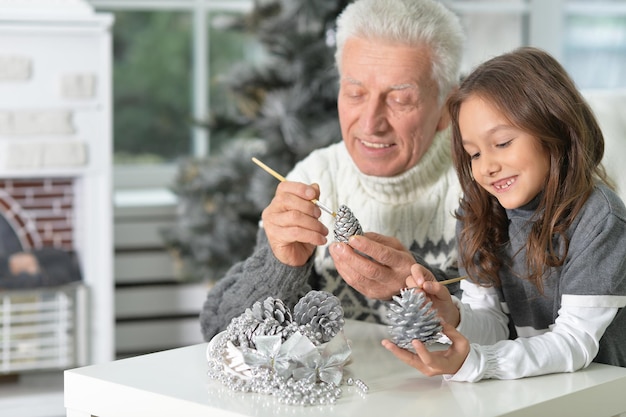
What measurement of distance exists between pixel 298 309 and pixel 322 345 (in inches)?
2.4

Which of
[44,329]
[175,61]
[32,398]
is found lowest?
[32,398]

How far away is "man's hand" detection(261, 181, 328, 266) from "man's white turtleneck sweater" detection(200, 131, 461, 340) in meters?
0.24

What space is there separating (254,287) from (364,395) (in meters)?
0.52

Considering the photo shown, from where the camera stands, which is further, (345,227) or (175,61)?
(175,61)

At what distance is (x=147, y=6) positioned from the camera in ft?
12.3

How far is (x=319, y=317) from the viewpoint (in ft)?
4.05

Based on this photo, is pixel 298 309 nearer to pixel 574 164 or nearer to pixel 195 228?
pixel 574 164

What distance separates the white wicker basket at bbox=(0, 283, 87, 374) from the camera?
114 inches

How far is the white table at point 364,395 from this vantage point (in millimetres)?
1101

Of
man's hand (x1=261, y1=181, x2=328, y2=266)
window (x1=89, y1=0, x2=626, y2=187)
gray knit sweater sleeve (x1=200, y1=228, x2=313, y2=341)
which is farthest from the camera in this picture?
window (x1=89, y1=0, x2=626, y2=187)

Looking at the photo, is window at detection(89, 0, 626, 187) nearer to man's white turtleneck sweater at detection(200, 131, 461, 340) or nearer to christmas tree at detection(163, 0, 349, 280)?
christmas tree at detection(163, 0, 349, 280)

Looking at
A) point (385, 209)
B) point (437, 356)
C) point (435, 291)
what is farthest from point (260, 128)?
point (437, 356)

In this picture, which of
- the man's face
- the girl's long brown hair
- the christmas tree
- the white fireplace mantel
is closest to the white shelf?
the white fireplace mantel

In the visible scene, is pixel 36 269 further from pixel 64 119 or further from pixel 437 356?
pixel 437 356
